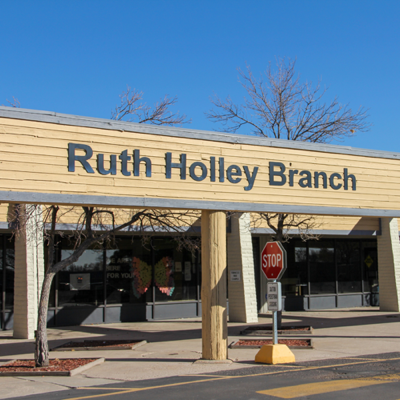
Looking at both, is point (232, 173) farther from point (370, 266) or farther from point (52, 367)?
point (370, 266)

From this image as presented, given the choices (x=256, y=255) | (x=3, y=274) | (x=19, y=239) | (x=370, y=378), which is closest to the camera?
(x=370, y=378)

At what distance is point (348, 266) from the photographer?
77.4 ft

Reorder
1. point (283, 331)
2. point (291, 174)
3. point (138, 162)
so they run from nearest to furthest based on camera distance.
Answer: point (138, 162) → point (291, 174) → point (283, 331)

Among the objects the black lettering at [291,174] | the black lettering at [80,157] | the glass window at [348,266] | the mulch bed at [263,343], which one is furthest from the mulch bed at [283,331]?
the glass window at [348,266]

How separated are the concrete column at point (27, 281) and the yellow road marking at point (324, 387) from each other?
9.52 metres

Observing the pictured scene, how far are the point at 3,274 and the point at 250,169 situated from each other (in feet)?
32.1

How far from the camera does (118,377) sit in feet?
30.7

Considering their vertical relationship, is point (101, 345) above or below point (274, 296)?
below

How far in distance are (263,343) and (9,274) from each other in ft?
29.3

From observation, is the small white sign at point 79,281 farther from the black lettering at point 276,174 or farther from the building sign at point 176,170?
the black lettering at point 276,174

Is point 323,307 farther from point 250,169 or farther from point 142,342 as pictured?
point 250,169

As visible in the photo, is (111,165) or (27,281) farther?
(27,281)

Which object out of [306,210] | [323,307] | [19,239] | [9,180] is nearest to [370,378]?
[306,210]

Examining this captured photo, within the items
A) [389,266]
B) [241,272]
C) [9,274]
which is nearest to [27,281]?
[9,274]
